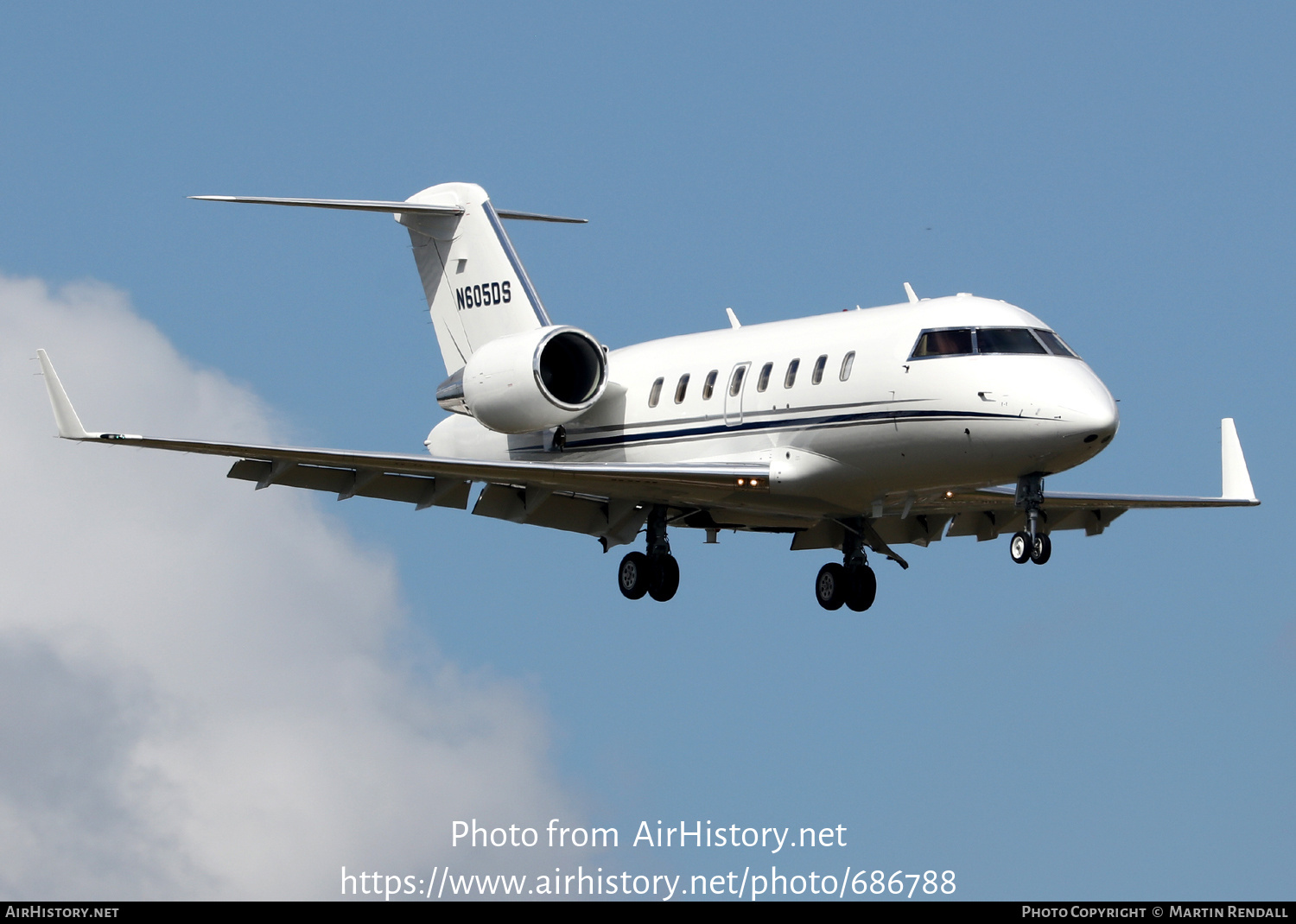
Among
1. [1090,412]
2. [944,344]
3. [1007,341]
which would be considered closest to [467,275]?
[944,344]

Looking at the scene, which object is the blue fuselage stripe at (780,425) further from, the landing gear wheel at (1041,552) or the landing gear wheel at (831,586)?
the landing gear wheel at (831,586)

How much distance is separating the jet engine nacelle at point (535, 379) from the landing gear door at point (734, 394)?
87.0 inches

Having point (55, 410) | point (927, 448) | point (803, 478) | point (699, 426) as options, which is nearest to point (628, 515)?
point (699, 426)

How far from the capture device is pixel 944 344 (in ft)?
75.2

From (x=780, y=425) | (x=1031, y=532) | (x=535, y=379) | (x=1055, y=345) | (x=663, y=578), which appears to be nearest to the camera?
(x=1031, y=532)

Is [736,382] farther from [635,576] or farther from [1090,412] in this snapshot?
[1090,412]

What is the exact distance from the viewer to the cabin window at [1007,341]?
22750 mm

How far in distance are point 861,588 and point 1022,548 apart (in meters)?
5.46

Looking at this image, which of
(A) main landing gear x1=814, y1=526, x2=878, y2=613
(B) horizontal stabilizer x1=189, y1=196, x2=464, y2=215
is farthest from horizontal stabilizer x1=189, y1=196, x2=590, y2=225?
(A) main landing gear x1=814, y1=526, x2=878, y2=613

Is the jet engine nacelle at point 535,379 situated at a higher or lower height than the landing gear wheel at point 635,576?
higher

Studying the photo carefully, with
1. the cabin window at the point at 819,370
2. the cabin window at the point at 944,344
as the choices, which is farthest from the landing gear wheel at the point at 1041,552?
the cabin window at the point at 819,370

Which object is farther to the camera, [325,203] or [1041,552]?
[325,203]

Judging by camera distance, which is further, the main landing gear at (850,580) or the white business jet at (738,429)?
the main landing gear at (850,580)

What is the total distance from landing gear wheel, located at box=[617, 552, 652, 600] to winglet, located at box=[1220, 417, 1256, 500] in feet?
28.0
